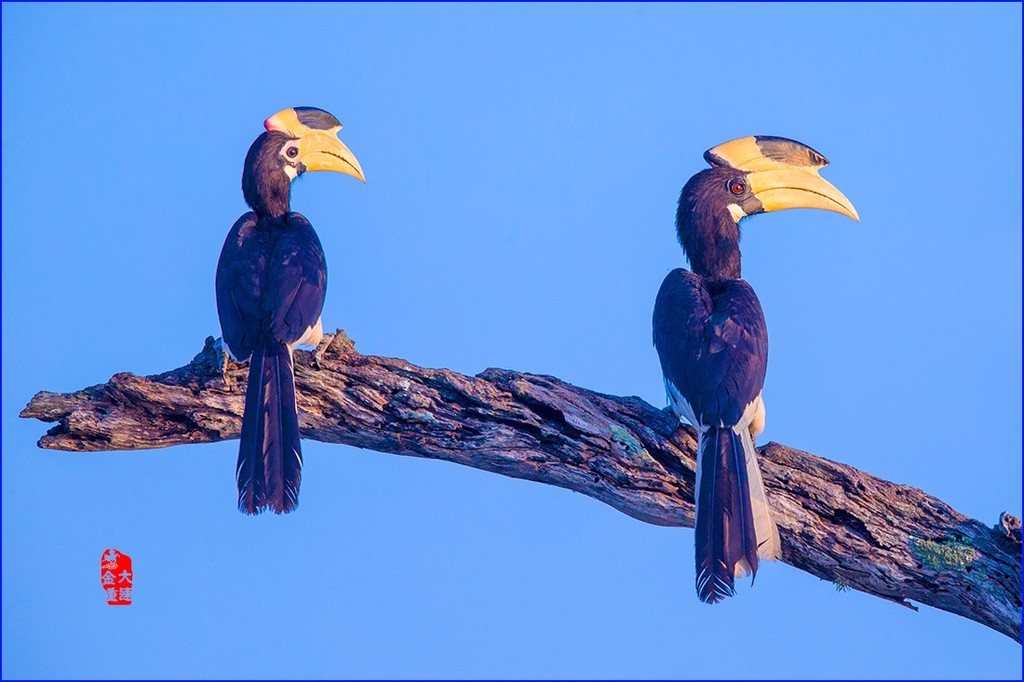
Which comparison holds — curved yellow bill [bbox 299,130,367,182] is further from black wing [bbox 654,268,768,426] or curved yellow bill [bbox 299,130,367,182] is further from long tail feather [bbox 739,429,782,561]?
long tail feather [bbox 739,429,782,561]

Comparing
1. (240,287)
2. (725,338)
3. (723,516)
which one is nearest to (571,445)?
(723,516)

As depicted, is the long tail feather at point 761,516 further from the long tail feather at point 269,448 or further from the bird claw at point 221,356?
the bird claw at point 221,356

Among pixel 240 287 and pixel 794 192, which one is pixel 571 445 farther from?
pixel 794 192

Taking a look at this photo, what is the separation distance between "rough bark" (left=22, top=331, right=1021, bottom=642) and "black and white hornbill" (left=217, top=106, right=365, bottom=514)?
0.18 metres

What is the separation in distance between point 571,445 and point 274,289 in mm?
1731

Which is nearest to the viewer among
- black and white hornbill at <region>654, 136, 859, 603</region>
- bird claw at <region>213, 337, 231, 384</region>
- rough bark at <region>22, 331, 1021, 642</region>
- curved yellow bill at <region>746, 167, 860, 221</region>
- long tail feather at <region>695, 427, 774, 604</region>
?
long tail feather at <region>695, 427, 774, 604</region>

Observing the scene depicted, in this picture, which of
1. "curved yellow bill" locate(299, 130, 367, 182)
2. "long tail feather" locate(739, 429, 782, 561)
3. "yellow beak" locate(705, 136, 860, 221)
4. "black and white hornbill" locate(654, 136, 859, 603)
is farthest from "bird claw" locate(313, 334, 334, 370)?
"yellow beak" locate(705, 136, 860, 221)

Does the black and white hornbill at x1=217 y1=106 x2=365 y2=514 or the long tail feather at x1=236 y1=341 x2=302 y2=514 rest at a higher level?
the black and white hornbill at x1=217 y1=106 x2=365 y2=514

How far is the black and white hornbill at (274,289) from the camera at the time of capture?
578 centimetres

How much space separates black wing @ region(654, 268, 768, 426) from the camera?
5.99m

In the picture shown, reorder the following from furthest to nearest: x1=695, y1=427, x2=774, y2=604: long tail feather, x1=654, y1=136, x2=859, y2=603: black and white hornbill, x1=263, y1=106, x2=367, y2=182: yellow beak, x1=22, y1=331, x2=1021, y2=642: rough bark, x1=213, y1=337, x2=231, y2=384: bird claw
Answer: x1=263, y1=106, x2=367, y2=182: yellow beak
x1=213, y1=337, x2=231, y2=384: bird claw
x1=22, y1=331, x2=1021, y2=642: rough bark
x1=654, y1=136, x2=859, y2=603: black and white hornbill
x1=695, y1=427, x2=774, y2=604: long tail feather

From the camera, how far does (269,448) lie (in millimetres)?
5793

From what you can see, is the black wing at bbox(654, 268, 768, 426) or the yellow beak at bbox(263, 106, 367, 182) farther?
the yellow beak at bbox(263, 106, 367, 182)

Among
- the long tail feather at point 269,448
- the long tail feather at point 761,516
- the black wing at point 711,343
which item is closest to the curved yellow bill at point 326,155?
the long tail feather at point 269,448
